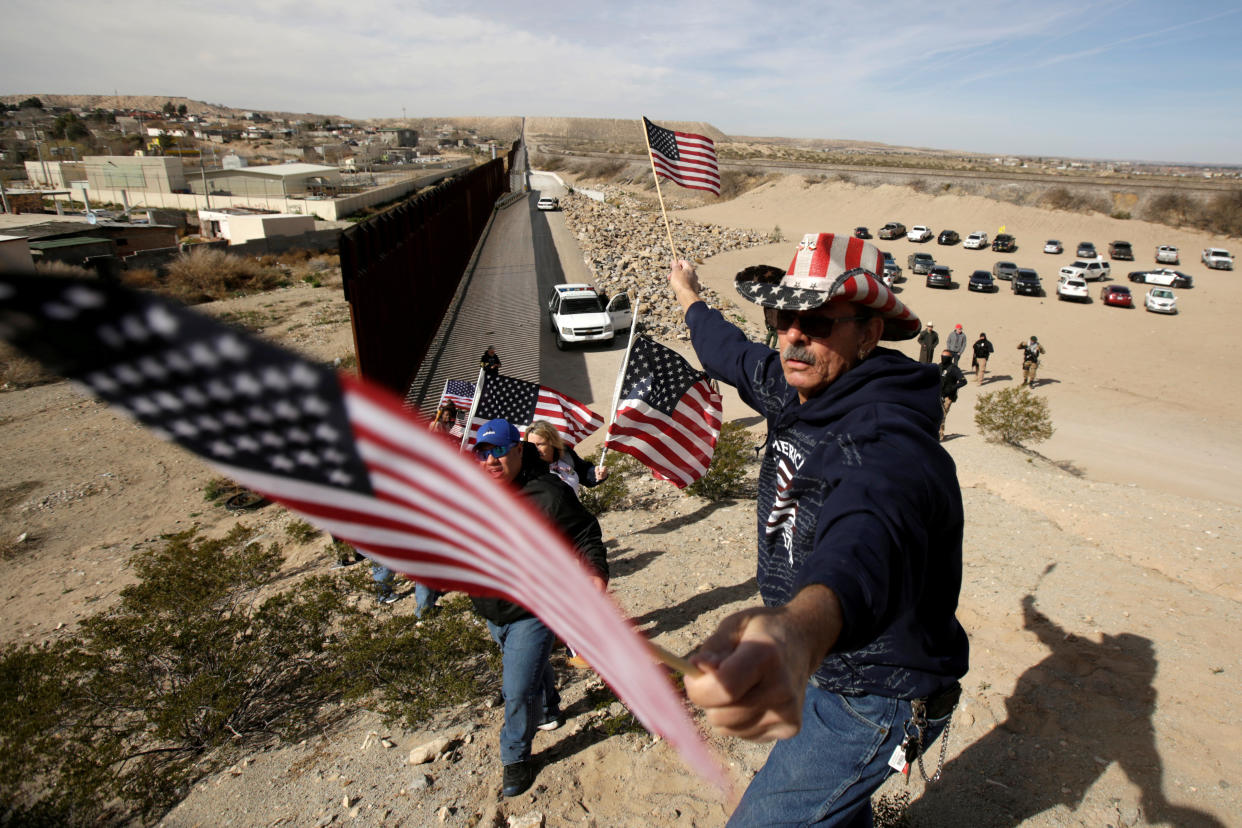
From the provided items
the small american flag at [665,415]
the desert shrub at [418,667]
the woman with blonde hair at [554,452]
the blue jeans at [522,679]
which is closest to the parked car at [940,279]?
the small american flag at [665,415]

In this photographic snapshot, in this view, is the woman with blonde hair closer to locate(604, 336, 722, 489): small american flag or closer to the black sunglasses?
locate(604, 336, 722, 489): small american flag

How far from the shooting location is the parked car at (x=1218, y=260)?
37156 mm

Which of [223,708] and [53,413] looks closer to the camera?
[223,708]

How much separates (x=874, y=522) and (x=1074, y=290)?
114 ft

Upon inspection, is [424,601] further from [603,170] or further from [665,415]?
[603,170]

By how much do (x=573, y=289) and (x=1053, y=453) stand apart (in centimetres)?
1241

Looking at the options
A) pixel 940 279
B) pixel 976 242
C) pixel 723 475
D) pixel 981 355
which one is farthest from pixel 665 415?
pixel 976 242

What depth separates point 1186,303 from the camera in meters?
30.3

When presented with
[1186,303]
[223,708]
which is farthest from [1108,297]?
[223,708]

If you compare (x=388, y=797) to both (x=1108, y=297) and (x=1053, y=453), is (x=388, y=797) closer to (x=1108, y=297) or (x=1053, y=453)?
(x=1053, y=453)

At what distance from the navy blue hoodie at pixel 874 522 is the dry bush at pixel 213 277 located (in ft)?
102

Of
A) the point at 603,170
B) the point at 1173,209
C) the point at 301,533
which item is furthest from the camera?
the point at 603,170

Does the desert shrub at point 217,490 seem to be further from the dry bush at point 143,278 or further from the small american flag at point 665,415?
the dry bush at point 143,278

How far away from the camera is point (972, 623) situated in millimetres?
5168
